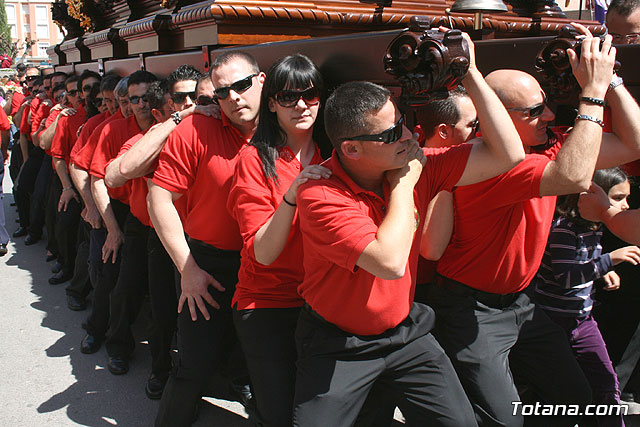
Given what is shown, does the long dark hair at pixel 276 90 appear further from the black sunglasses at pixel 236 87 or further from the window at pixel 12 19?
the window at pixel 12 19

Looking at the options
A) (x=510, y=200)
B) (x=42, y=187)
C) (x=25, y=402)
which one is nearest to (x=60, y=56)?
(x=42, y=187)

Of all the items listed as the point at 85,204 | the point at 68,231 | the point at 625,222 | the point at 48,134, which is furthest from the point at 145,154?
the point at 48,134

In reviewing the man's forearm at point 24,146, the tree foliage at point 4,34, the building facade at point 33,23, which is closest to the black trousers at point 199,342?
the man's forearm at point 24,146

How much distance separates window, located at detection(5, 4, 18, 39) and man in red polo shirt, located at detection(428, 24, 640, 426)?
73.8 metres

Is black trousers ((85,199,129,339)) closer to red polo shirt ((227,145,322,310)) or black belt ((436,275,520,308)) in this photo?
red polo shirt ((227,145,322,310))

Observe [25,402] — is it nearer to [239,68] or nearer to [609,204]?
[239,68]

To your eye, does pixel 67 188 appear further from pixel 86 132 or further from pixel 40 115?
pixel 40 115

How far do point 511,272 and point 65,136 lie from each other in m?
4.66

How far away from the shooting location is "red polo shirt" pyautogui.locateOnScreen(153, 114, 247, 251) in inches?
119

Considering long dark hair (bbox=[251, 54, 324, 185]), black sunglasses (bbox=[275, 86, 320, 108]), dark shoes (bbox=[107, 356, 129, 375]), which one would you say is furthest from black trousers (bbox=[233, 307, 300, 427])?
dark shoes (bbox=[107, 356, 129, 375])

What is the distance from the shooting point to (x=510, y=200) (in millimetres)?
2396

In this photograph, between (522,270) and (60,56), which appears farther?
(60,56)

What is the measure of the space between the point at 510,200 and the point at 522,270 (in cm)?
36

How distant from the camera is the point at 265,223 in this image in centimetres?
247
